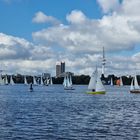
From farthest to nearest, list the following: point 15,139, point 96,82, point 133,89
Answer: point 133,89
point 96,82
point 15,139

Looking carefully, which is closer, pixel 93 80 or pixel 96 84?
pixel 96 84

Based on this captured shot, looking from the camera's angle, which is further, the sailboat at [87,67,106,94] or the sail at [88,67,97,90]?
the sail at [88,67,97,90]

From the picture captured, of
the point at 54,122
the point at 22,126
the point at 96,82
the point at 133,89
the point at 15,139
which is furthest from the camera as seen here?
the point at 133,89

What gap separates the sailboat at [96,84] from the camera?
473 feet

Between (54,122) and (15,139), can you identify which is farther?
(54,122)

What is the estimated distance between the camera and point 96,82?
145875 mm

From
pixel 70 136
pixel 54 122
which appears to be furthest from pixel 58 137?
pixel 54 122

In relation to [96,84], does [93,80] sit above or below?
above

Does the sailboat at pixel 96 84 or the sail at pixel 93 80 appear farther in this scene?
the sail at pixel 93 80

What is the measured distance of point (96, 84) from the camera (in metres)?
145

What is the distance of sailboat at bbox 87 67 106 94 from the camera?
144m

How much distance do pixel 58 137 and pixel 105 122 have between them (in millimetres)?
13923

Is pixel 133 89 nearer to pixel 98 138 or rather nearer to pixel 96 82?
pixel 96 82

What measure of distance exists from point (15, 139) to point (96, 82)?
106 metres
